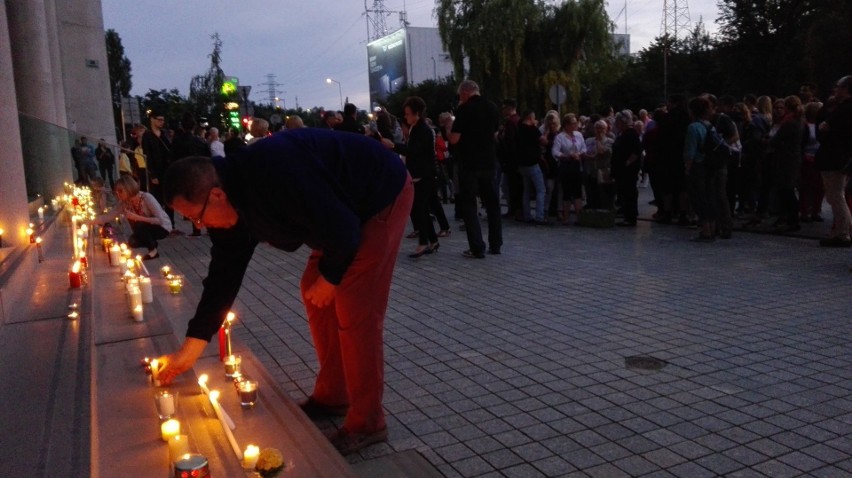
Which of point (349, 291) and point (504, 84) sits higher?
point (504, 84)

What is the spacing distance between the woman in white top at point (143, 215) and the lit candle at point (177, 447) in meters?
6.60

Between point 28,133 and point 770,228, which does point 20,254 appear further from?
point 770,228

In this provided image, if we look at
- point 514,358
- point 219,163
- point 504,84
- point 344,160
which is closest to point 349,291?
point 344,160

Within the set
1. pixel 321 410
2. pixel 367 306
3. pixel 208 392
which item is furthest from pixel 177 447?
pixel 321 410

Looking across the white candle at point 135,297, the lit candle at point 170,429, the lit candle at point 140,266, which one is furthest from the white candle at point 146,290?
the lit candle at point 170,429

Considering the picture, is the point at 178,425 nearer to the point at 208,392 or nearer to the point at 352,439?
the point at 208,392

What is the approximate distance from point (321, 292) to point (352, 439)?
847 millimetres

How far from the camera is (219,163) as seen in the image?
9.41 ft

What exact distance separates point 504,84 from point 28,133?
906 inches

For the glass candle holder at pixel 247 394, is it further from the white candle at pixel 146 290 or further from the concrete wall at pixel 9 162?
the concrete wall at pixel 9 162

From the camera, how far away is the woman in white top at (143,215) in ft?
28.7

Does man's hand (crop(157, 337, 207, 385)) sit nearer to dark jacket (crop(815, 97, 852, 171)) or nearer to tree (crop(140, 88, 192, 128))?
dark jacket (crop(815, 97, 852, 171))

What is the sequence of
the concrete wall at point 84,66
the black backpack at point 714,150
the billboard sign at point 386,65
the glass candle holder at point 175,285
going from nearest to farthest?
the glass candle holder at point 175,285, the black backpack at point 714,150, the concrete wall at point 84,66, the billboard sign at point 386,65

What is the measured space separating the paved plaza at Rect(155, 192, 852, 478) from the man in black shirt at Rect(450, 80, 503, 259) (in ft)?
2.06
